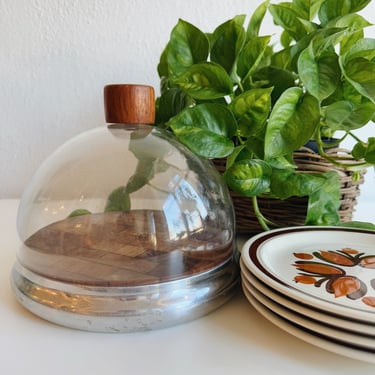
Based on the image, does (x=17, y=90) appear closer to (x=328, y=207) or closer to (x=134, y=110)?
(x=134, y=110)

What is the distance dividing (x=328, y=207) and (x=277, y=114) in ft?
0.70

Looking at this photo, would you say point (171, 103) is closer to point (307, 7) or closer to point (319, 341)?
point (307, 7)

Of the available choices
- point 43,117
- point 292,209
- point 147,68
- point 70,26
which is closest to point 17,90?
point 43,117

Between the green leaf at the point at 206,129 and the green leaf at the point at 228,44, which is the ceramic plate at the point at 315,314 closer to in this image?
the green leaf at the point at 206,129

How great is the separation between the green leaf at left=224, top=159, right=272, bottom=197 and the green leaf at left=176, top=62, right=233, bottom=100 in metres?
0.08

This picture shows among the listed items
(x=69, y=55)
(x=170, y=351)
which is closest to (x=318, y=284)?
(x=170, y=351)

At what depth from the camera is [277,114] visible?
0.35 metres

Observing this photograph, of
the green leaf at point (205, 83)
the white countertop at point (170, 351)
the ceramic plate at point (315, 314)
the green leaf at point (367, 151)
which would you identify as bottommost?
the white countertop at point (170, 351)

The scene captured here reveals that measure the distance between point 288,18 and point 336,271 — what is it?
13.7 inches

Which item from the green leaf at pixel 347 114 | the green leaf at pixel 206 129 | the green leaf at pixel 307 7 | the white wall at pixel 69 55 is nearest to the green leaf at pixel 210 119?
the green leaf at pixel 206 129

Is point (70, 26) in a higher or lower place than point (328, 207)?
higher

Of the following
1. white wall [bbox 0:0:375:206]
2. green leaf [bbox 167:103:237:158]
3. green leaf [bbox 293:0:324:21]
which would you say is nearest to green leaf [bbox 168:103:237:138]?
→ green leaf [bbox 167:103:237:158]

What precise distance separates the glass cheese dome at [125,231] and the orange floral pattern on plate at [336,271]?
79 mm

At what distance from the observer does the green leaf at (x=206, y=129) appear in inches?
14.9
